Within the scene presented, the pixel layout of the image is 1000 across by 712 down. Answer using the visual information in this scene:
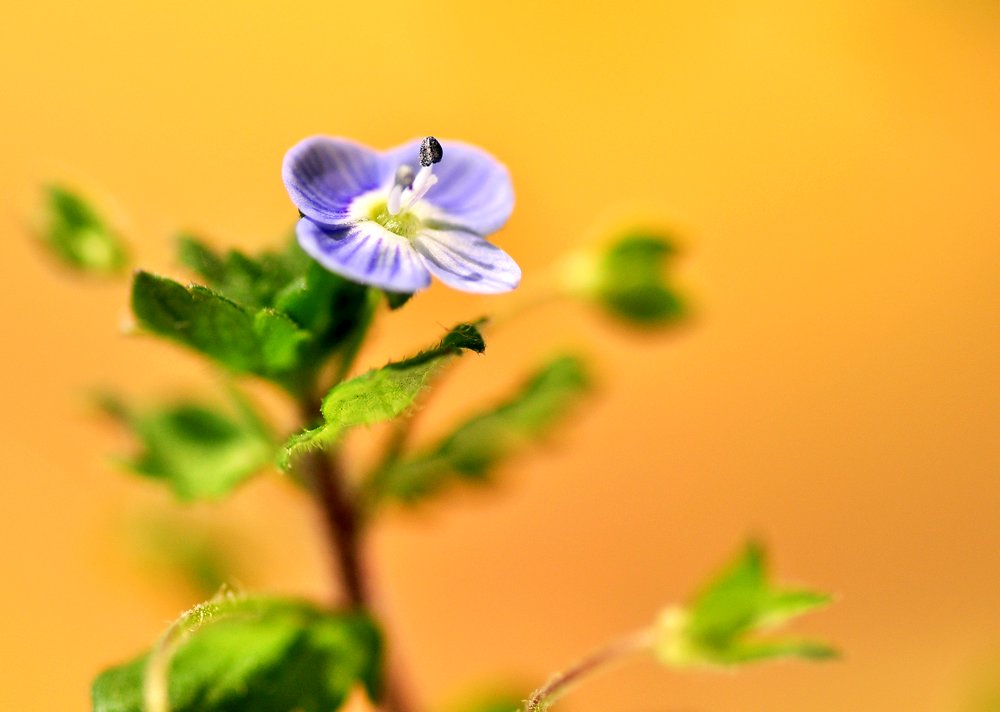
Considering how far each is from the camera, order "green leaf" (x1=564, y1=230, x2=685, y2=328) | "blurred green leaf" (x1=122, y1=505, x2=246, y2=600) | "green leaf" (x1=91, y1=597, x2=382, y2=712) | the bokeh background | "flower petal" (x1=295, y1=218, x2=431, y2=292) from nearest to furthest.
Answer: "flower petal" (x1=295, y1=218, x2=431, y2=292)
"green leaf" (x1=91, y1=597, x2=382, y2=712)
"green leaf" (x1=564, y1=230, x2=685, y2=328)
"blurred green leaf" (x1=122, y1=505, x2=246, y2=600)
the bokeh background

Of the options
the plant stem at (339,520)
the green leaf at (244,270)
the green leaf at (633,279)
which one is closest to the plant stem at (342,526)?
the plant stem at (339,520)

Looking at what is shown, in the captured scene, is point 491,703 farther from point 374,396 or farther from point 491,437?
point 374,396

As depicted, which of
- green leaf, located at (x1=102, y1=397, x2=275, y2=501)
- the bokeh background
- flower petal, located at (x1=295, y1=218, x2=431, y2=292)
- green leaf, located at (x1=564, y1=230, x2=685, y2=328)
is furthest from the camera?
the bokeh background

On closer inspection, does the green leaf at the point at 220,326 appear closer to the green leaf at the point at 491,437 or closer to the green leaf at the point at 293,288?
the green leaf at the point at 293,288

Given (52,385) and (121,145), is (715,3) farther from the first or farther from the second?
(52,385)

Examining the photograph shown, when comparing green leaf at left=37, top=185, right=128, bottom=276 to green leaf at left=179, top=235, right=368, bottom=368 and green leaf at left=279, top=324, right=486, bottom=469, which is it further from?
green leaf at left=279, top=324, right=486, bottom=469

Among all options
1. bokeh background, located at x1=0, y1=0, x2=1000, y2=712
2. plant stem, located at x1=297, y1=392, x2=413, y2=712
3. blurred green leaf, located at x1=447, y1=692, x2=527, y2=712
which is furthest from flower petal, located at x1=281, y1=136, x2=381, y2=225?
bokeh background, located at x1=0, y1=0, x2=1000, y2=712

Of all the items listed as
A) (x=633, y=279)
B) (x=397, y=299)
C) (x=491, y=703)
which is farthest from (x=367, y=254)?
(x=491, y=703)
